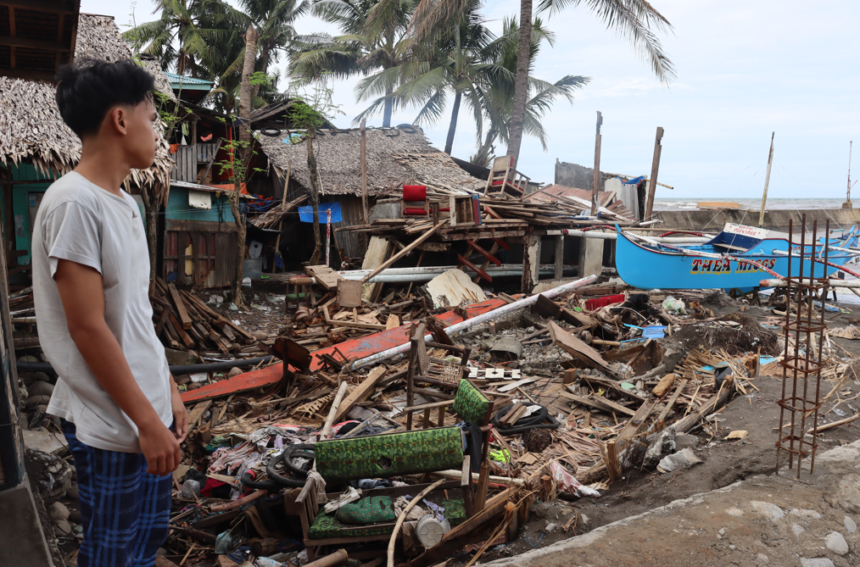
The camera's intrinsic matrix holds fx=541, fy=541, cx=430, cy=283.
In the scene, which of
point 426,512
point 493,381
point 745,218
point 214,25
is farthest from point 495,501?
point 214,25

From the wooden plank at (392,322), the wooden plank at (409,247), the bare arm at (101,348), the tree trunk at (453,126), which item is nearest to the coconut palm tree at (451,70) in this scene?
the tree trunk at (453,126)

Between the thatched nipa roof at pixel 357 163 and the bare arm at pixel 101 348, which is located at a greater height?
the thatched nipa roof at pixel 357 163

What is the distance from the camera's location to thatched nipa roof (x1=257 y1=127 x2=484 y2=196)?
19.2 metres

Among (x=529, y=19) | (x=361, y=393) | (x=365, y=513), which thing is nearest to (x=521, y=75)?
(x=529, y=19)

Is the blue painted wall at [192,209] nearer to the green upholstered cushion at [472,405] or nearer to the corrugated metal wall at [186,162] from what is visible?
the corrugated metal wall at [186,162]

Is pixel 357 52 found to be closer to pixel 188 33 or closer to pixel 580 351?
pixel 188 33

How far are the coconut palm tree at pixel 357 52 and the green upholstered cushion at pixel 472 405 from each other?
22.2 m

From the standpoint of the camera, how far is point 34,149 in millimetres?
7609

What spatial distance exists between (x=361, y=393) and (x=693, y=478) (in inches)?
152

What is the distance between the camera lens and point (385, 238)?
14.5 m

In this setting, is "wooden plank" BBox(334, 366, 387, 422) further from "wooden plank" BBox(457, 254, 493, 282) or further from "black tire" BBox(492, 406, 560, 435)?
"wooden plank" BBox(457, 254, 493, 282)

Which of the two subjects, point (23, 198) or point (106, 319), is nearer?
point (106, 319)

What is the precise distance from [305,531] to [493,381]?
16.3 ft

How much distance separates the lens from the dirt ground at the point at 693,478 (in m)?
4.08
